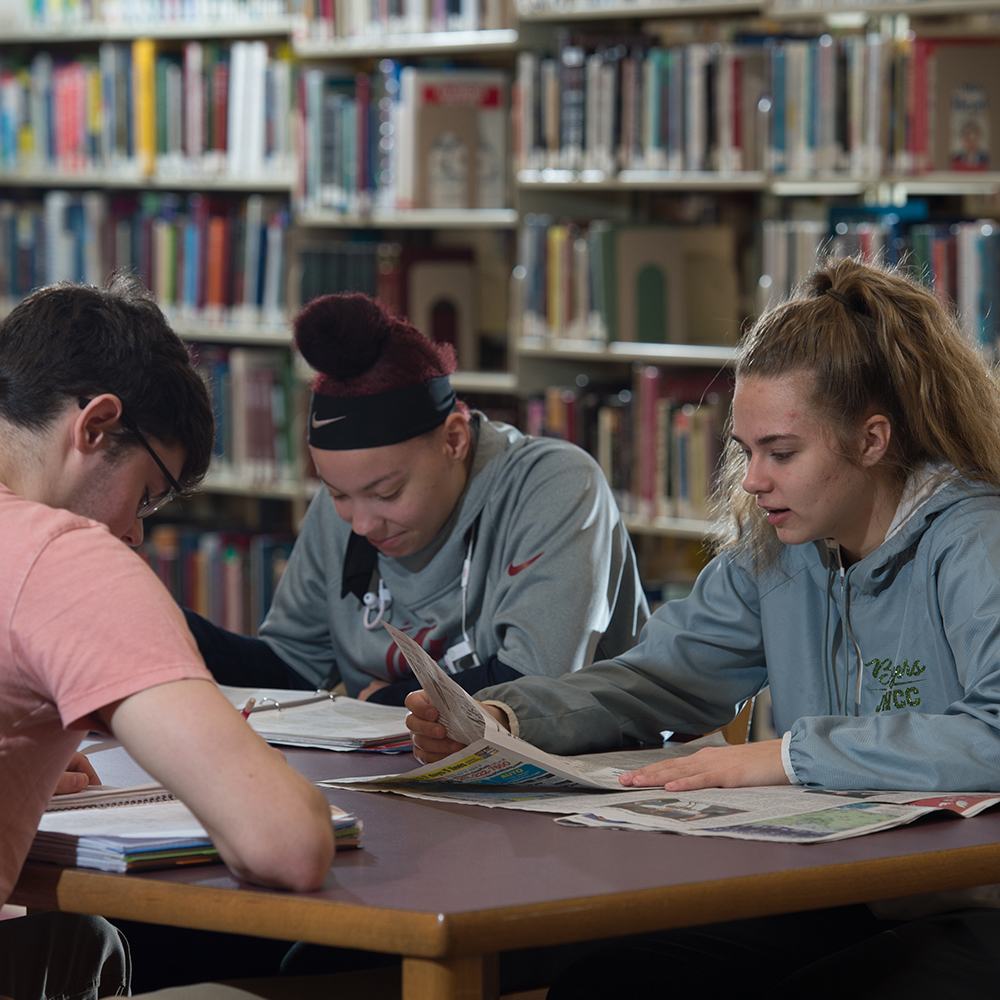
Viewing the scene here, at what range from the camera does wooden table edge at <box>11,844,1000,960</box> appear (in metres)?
0.96

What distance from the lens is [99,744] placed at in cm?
164

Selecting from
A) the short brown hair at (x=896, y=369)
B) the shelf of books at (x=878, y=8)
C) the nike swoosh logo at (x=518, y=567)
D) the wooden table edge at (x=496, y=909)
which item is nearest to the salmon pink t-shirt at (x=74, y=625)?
the wooden table edge at (x=496, y=909)

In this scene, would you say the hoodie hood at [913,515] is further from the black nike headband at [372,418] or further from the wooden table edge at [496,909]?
the black nike headband at [372,418]

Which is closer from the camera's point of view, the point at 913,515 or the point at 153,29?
the point at 913,515

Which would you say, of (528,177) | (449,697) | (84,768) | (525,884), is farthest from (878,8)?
(525,884)

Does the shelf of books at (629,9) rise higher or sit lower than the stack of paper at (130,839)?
higher

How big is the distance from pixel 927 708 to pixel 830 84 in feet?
6.84

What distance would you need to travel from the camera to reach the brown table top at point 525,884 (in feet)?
3.20

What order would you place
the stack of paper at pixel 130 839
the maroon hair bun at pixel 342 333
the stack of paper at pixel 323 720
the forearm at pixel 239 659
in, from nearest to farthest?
the stack of paper at pixel 130 839 < the stack of paper at pixel 323 720 < the maroon hair bun at pixel 342 333 < the forearm at pixel 239 659

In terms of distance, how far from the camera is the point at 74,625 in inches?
39.2

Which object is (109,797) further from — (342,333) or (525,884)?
(342,333)

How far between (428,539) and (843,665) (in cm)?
69

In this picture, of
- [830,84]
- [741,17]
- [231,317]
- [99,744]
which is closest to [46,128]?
[231,317]

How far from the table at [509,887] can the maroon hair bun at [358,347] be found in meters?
0.83
